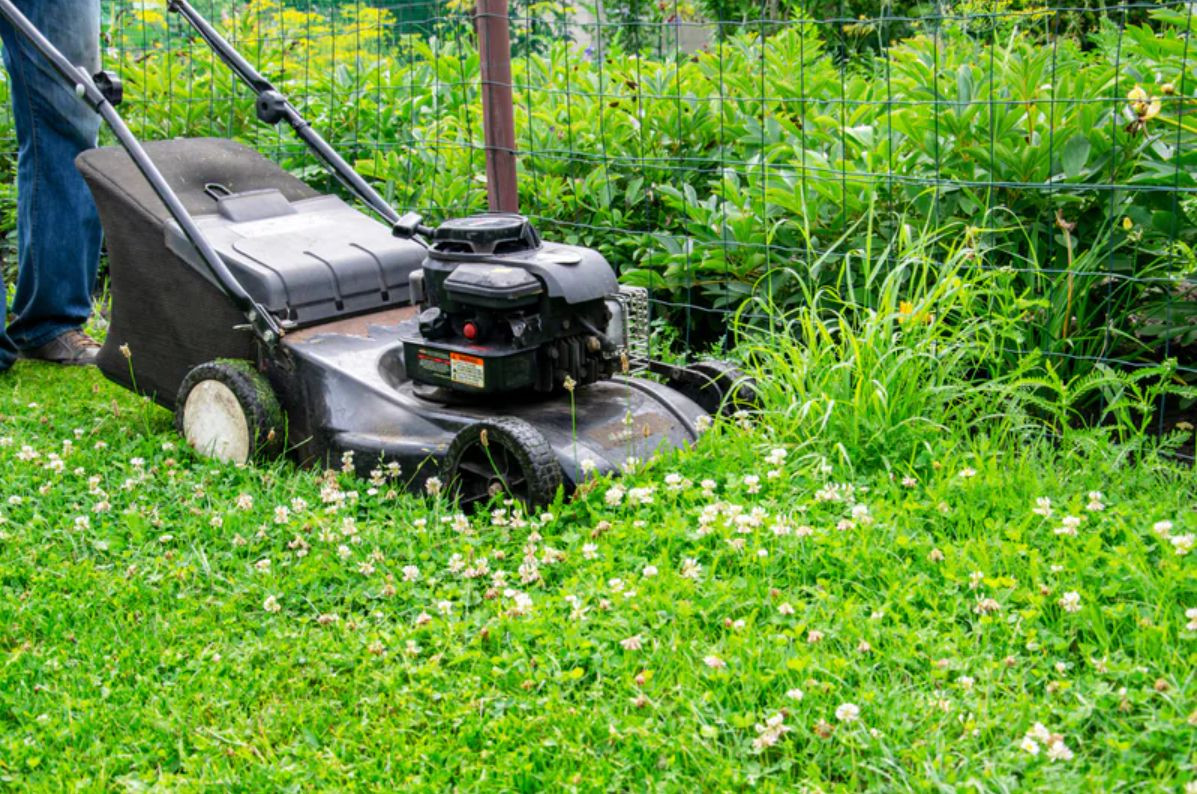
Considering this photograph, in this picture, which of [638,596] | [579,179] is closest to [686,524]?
[638,596]

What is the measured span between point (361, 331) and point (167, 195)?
0.57 meters

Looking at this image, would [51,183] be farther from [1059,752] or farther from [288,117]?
[1059,752]

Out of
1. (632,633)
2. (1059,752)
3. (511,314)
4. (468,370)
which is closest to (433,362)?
(468,370)

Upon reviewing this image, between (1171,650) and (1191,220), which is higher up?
(1191,220)

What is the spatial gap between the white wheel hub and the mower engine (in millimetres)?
467

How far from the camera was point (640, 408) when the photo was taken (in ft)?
10.3

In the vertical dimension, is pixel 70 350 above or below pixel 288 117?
below

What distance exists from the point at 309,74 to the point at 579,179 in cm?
184

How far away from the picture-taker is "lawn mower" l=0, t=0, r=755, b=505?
2.96 meters

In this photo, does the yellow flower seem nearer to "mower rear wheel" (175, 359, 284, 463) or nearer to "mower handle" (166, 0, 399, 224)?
"mower handle" (166, 0, 399, 224)

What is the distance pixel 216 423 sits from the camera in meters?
3.36

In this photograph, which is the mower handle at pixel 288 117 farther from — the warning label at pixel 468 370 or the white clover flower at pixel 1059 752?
the white clover flower at pixel 1059 752

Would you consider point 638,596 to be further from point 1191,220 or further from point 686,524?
point 1191,220

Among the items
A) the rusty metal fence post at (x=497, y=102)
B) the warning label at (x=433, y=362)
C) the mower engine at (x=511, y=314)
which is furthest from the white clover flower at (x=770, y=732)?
the rusty metal fence post at (x=497, y=102)
